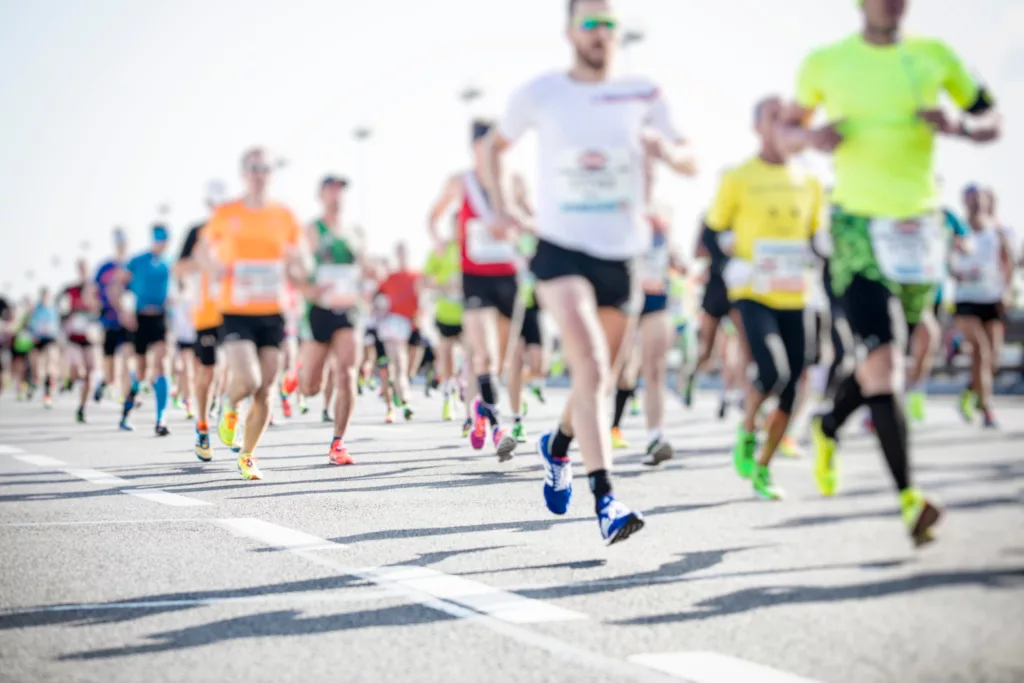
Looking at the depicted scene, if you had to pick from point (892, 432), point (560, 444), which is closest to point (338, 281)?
point (560, 444)

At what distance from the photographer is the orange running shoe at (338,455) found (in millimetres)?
9234

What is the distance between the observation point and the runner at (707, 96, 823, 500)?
2.71 metres

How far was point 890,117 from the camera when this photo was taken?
2314 millimetres

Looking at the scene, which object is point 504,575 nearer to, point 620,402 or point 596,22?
point 596,22

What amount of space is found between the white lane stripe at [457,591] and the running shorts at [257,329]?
2504 mm

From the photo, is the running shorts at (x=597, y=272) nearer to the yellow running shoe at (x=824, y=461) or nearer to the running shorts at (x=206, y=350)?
the yellow running shoe at (x=824, y=461)

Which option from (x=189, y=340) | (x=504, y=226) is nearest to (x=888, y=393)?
(x=504, y=226)

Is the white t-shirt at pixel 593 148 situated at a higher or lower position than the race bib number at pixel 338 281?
higher

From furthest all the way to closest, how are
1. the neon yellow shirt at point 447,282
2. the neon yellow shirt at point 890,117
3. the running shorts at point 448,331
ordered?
the running shorts at point 448,331 → the neon yellow shirt at point 447,282 → the neon yellow shirt at point 890,117

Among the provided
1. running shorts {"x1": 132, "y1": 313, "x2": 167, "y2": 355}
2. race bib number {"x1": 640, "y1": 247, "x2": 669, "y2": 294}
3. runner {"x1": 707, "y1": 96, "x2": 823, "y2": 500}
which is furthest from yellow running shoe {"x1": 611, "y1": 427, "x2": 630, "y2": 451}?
runner {"x1": 707, "y1": 96, "x2": 823, "y2": 500}

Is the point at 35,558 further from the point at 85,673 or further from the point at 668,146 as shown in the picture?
the point at 668,146

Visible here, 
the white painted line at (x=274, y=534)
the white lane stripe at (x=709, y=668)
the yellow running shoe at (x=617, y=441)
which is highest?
the yellow running shoe at (x=617, y=441)

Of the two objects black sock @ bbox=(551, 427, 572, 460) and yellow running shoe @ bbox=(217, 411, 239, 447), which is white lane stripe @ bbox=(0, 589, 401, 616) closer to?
black sock @ bbox=(551, 427, 572, 460)

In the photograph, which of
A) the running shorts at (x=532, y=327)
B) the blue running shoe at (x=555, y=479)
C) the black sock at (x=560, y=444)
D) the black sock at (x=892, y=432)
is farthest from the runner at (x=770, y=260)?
the running shorts at (x=532, y=327)
